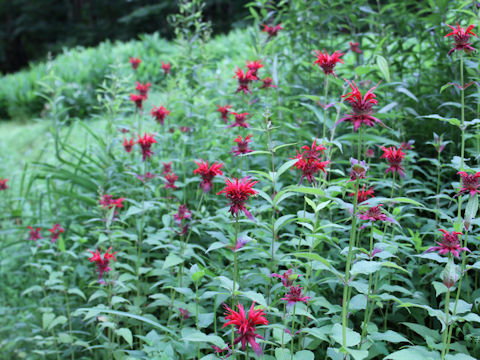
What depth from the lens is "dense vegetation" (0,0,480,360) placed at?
1343 mm

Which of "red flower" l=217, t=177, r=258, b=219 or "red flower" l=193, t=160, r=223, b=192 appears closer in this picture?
"red flower" l=217, t=177, r=258, b=219

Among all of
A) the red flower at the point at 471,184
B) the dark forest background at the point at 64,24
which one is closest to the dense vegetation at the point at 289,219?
the red flower at the point at 471,184

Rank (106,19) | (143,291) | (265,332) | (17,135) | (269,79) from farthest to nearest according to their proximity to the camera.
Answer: (106,19), (17,135), (269,79), (143,291), (265,332)

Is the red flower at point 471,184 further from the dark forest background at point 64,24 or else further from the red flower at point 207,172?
the dark forest background at point 64,24

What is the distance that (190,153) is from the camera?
9.34ft

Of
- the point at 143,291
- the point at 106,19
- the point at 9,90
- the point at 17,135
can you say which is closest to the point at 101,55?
the point at 9,90

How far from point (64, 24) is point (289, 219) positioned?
22.5 m

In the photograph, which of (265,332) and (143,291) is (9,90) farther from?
(265,332)

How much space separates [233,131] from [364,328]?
6.02ft

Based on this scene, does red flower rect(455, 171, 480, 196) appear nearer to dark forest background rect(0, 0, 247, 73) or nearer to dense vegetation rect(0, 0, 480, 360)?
dense vegetation rect(0, 0, 480, 360)

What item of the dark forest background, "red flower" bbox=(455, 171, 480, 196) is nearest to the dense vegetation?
"red flower" bbox=(455, 171, 480, 196)

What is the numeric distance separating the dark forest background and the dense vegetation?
1399cm

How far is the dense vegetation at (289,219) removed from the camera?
134cm

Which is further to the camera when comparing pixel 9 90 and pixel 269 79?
pixel 9 90
